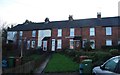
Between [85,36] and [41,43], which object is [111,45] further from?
[41,43]

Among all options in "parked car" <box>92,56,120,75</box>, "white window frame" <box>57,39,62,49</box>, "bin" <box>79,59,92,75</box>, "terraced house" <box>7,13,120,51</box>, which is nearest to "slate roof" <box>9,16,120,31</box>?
"terraced house" <box>7,13,120,51</box>

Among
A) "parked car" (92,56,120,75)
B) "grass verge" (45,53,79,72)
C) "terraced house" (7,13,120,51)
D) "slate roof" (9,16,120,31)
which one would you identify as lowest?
"grass verge" (45,53,79,72)

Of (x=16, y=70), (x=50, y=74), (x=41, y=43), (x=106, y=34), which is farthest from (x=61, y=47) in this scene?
(x=16, y=70)

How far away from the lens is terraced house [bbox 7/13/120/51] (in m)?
44.8

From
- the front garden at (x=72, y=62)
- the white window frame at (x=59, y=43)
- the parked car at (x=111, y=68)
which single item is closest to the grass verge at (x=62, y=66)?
the front garden at (x=72, y=62)

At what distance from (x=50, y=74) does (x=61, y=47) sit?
2887cm

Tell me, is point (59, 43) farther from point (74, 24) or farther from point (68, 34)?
point (74, 24)

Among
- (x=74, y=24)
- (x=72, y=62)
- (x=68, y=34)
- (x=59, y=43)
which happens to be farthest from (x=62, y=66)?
(x=74, y=24)

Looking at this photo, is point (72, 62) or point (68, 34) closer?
point (72, 62)

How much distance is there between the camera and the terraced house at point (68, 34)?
4475 cm

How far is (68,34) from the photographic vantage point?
4844cm

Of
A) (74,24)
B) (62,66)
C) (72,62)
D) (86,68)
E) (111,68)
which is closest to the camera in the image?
(111,68)

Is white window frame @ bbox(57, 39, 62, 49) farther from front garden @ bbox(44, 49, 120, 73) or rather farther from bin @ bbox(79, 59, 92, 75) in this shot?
bin @ bbox(79, 59, 92, 75)

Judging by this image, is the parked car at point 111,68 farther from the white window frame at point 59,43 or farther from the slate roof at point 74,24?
the white window frame at point 59,43
